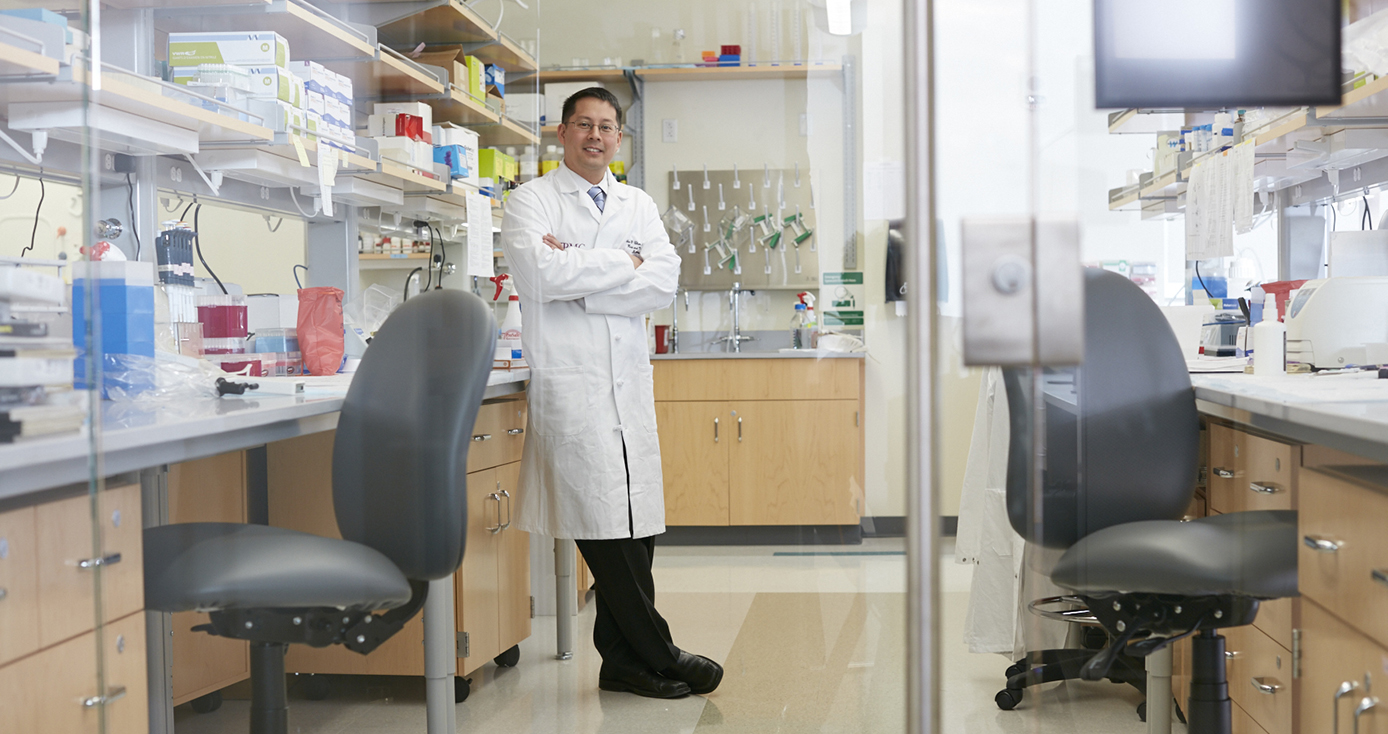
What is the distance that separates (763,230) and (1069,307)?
85cm

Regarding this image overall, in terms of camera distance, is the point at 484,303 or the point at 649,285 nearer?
the point at 484,303

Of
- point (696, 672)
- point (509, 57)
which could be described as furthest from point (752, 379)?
point (509, 57)

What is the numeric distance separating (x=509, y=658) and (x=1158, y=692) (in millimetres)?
1232

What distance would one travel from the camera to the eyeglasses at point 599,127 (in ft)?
6.17

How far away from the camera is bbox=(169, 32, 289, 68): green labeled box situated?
73.8 inches

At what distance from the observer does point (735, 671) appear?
1718 mm

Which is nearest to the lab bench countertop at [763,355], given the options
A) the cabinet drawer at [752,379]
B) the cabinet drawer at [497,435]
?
the cabinet drawer at [752,379]

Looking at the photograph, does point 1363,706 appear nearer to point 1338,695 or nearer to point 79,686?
point 1338,695

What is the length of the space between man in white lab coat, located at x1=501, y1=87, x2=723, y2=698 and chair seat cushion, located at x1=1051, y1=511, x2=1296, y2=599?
0.85 meters

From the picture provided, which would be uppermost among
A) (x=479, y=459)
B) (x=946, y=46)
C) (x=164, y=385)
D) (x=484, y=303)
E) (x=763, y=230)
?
(x=946, y=46)

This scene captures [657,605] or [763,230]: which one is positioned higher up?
[763,230]

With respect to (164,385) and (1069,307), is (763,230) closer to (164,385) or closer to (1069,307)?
(1069,307)

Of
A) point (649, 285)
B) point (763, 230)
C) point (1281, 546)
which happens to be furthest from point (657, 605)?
point (1281, 546)

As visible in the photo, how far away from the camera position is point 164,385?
1558mm
